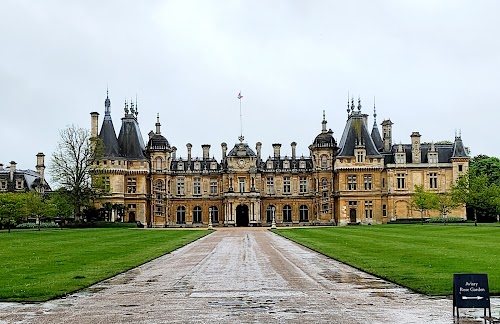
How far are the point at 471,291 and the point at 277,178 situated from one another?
78259mm

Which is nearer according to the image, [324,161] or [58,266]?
[58,266]

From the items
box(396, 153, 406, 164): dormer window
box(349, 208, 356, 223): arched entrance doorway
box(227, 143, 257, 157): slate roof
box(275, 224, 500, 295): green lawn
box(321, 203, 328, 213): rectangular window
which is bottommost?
box(275, 224, 500, 295): green lawn

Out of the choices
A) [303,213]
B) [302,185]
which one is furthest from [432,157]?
[303,213]

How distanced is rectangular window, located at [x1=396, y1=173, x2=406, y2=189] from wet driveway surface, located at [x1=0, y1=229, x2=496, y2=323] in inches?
2400

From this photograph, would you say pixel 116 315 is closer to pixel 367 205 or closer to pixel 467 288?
pixel 467 288

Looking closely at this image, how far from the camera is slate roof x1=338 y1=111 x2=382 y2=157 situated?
83750 mm

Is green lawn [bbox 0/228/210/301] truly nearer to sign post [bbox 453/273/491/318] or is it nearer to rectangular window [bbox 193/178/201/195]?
sign post [bbox 453/273/491/318]

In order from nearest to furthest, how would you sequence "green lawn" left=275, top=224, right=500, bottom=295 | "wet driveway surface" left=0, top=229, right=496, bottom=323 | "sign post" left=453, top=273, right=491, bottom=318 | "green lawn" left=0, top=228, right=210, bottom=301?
"sign post" left=453, top=273, right=491, bottom=318, "wet driveway surface" left=0, top=229, right=496, bottom=323, "green lawn" left=0, top=228, right=210, bottom=301, "green lawn" left=275, top=224, right=500, bottom=295

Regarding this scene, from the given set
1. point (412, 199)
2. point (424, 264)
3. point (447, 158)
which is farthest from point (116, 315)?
point (447, 158)

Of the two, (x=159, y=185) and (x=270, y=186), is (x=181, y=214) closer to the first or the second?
(x=159, y=185)

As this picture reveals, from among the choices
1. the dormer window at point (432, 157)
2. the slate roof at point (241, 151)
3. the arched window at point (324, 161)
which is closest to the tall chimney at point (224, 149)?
the slate roof at point (241, 151)

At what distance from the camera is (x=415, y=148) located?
83.2 metres

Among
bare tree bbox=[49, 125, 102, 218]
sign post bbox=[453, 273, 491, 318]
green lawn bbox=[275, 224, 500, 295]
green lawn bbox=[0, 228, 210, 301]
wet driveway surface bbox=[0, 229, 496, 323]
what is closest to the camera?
sign post bbox=[453, 273, 491, 318]

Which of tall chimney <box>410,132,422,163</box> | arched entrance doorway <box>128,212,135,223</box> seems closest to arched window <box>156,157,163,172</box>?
arched entrance doorway <box>128,212,135,223</box>
